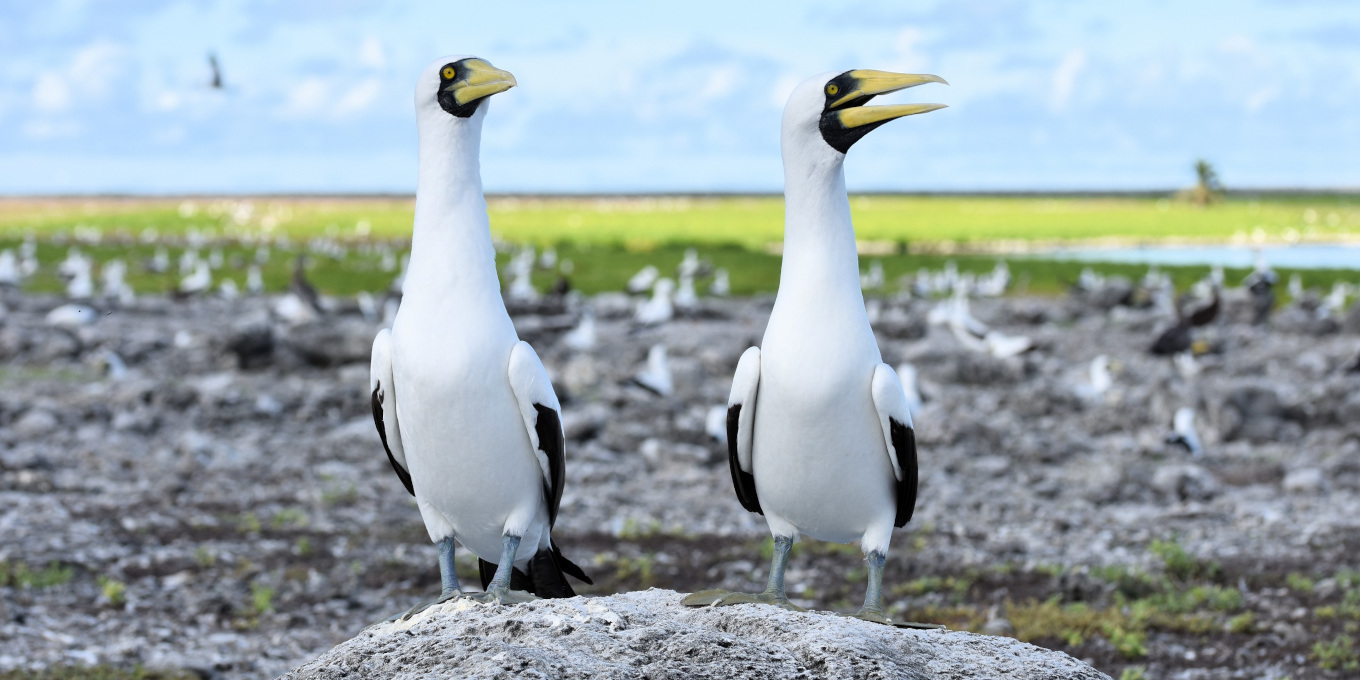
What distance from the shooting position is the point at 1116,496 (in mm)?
14336

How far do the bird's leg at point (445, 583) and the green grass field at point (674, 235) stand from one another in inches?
1484

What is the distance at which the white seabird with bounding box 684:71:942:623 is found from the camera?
511 centimetres

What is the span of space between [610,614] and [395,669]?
0.76 meters

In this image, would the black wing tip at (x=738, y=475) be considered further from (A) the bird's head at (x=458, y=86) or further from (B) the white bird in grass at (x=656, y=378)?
(B) the white bird in grass at (x=656, y=378)

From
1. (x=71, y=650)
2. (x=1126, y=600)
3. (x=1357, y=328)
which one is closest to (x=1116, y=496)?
(x=1126, y=600)

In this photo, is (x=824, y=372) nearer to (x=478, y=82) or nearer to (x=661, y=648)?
(x=661, y=648)

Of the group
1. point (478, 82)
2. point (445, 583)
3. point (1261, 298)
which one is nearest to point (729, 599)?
point (445, 583)

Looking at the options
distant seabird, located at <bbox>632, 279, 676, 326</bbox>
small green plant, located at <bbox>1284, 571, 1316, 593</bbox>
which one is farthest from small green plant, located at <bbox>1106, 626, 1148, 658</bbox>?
distant seabird, located at <bbox>632, 279, 676, 326</bbox>

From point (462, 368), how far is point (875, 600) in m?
1.83

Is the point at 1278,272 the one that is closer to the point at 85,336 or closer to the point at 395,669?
the point at 85,336

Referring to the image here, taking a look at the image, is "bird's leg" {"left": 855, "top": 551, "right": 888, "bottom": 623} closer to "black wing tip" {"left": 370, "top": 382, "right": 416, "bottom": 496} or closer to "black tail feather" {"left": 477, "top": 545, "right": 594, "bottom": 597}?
"black tail feather" {"left": 477, "top": 545, "right": 594, "bottom": 597}

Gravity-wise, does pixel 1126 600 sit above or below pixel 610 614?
below

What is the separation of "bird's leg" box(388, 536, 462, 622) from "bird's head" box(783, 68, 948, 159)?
220 centimetres

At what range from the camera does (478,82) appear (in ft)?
16.9
